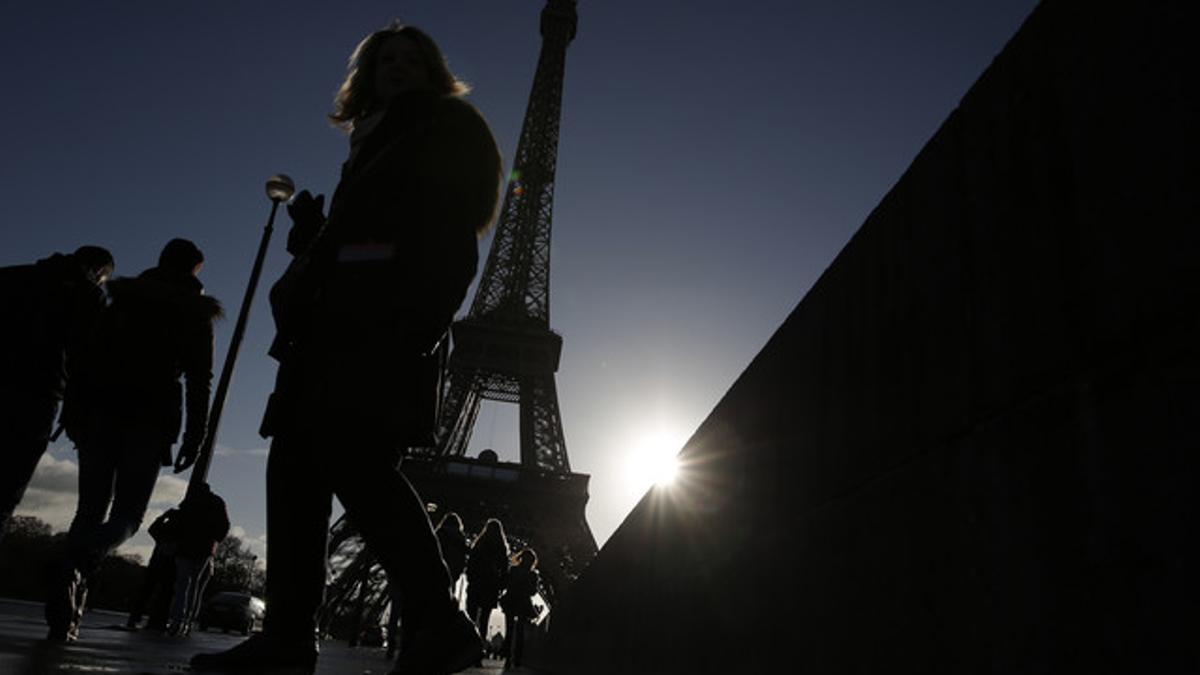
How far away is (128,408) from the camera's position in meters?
4.45

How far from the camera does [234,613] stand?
1791cm

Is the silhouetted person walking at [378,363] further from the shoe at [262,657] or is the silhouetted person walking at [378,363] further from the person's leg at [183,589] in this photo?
the person's leg at [183,589]

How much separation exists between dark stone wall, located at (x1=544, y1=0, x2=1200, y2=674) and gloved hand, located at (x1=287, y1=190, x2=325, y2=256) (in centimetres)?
178

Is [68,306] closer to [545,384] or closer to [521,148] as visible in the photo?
[545,384]

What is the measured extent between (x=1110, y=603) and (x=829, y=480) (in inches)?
48.8

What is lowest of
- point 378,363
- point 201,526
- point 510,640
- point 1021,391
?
point 510,640

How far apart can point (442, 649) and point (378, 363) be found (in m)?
0.82

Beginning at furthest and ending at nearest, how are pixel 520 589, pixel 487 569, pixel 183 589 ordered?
1. pixel 520 589
2. pixel 487 569
3. pixel 183 589

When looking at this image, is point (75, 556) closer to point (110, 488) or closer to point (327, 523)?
point (110, 488)

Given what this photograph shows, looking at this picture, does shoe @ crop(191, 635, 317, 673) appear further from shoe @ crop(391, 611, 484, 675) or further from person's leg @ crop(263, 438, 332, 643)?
shoe @ crop(391, 611, 484, 675)

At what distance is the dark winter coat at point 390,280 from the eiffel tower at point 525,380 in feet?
75.4

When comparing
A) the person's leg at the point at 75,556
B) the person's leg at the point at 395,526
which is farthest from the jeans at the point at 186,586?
the person's leg at the point at 395,526

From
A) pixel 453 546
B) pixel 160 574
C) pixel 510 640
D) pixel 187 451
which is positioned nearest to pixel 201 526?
pixel 160 574

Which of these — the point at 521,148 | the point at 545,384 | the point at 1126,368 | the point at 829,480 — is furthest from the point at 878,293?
the point at 521,148
